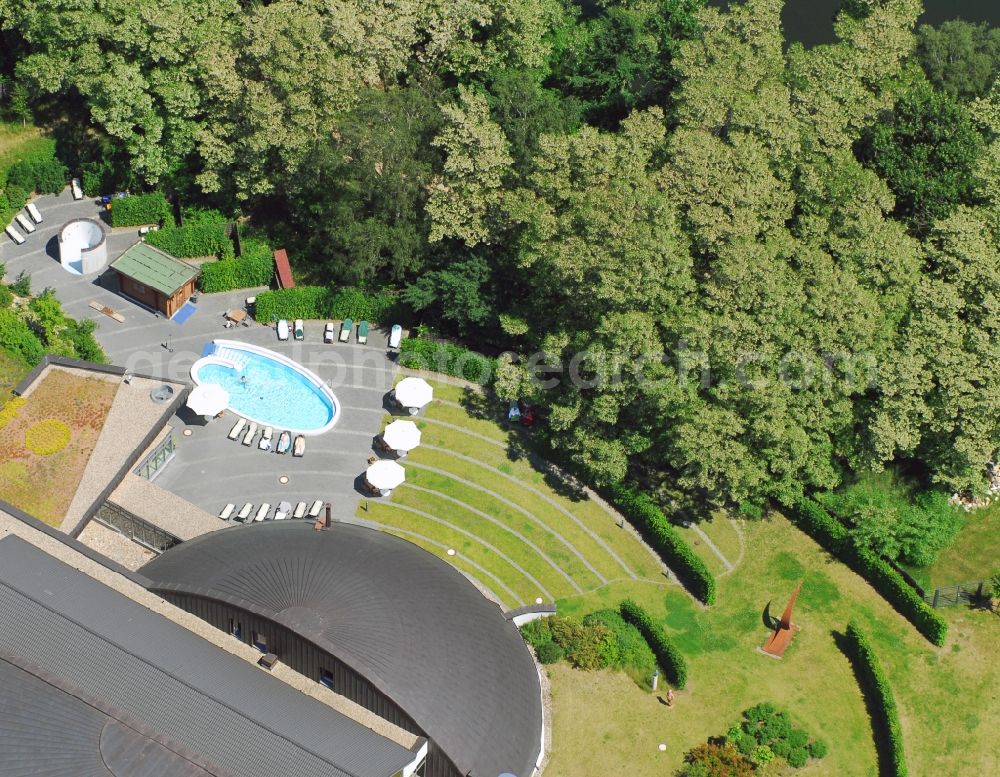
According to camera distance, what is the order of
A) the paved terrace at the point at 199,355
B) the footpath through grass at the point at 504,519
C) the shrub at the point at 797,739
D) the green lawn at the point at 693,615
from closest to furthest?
1. the shrub at the point at 797,739
2. the green lawn at the point at 693,615
3. the footpath through grass at the point at 504,519
4. the paved terrace at the point at 199,355

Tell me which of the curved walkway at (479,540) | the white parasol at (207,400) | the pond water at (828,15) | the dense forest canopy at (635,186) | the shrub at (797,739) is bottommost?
the curved walkway at (479,540)

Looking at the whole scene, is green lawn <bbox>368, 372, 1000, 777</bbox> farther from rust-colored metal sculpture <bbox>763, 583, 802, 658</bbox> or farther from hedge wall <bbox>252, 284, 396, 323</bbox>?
hedge wall <bbox>252, 284, 396, 323</bbox>

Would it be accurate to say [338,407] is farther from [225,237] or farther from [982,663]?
[982,663]

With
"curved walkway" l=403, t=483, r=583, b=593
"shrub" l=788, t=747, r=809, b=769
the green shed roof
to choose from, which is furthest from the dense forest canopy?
"shrub" l=788, t=747, r=809, b=769

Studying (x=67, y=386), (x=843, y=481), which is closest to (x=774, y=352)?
(x=843, y=481)

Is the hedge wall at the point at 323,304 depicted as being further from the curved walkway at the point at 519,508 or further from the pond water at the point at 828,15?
the pond water at the point at 828,15

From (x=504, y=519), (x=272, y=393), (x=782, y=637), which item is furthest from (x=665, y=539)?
(x=272, y=393)

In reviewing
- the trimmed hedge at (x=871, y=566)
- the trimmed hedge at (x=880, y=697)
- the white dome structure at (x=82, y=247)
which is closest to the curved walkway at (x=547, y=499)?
the trimmed hedge at (x=871, y=566)

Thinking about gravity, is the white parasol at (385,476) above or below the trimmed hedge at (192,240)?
below
